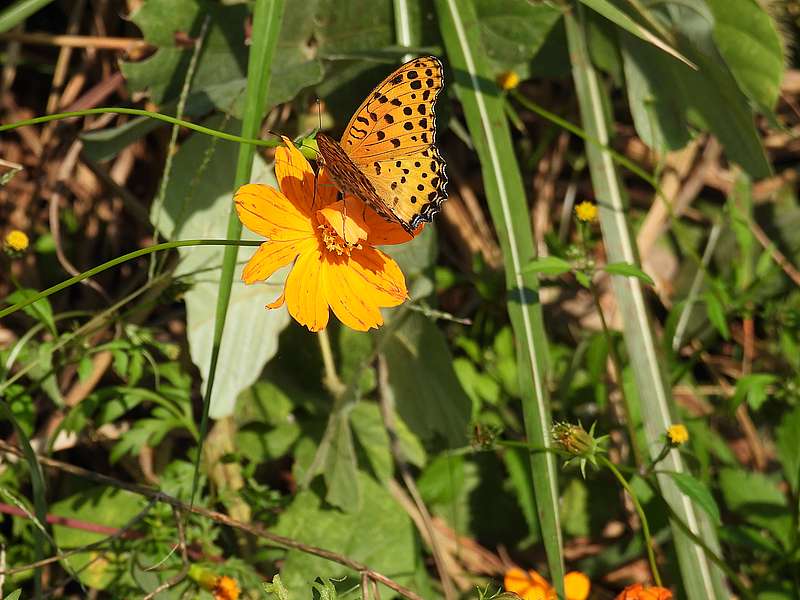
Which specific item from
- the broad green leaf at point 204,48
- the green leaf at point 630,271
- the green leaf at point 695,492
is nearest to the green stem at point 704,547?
the green leaf at point 695,492

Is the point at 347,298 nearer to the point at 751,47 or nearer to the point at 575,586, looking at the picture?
the point at 575,586

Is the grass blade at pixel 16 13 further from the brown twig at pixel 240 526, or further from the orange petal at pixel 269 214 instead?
the brown twig at pixel 240 526

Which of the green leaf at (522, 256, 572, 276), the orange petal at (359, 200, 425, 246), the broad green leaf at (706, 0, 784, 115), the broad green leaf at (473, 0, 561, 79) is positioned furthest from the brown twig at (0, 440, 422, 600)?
the broad green leaf at (706, 0, 784, 115)

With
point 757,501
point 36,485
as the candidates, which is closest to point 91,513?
point 36,485

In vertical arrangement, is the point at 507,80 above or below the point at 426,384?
above

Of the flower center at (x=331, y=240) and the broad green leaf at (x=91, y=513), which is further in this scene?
the broad green leaf at (x=91, y=513)

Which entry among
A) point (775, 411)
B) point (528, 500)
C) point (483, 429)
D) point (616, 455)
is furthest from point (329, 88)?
point (775, 411)

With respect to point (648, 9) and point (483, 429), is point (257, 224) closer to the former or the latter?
point (483, 429)
